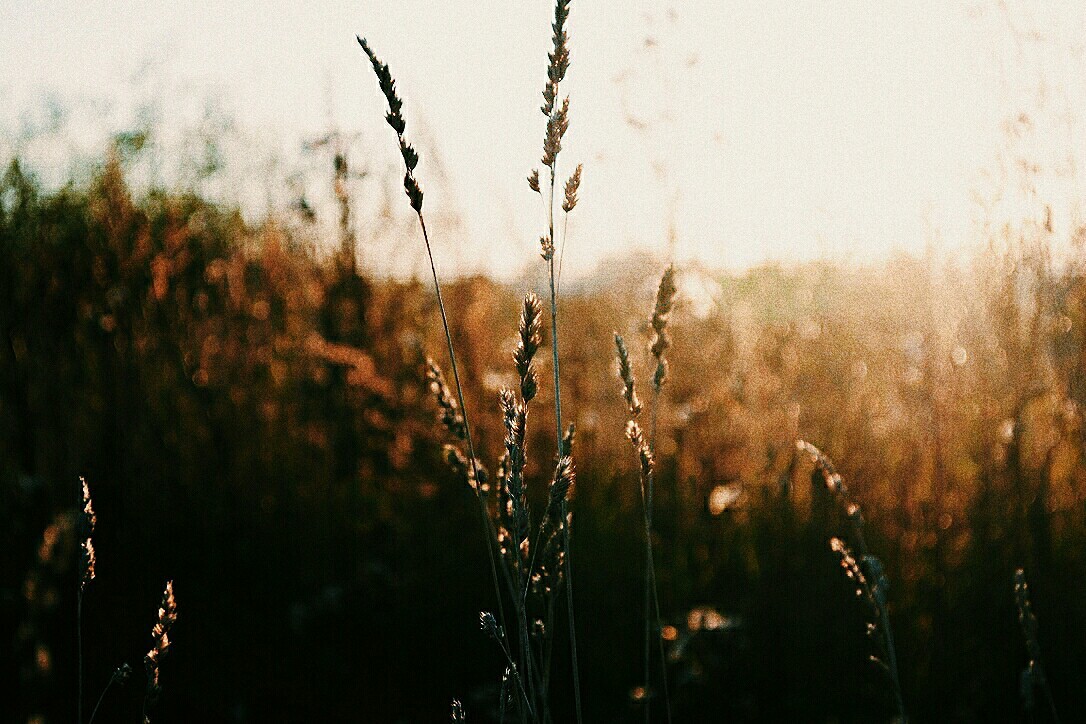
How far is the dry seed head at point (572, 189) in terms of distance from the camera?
972mm

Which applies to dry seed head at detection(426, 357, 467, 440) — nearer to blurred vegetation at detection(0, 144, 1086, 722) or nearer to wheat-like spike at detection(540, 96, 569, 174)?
wheat-like spike at detection(540, 96, 569, 174)

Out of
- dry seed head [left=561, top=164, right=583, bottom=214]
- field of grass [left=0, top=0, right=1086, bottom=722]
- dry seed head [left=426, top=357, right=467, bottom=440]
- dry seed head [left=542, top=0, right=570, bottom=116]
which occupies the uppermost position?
dry seed head [left=542, top=0, right=570, bottom=116]

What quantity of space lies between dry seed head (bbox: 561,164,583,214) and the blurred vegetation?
1.21 metres

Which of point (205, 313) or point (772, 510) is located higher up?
point (205, 313)

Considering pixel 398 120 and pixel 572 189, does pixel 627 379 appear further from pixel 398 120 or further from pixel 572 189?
pixel 398 120

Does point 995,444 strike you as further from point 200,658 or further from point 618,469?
point 200,658

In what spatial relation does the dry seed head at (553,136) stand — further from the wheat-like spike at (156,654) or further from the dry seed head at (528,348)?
the wheat-like spike at (156,654)

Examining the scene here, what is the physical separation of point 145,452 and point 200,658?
925mm

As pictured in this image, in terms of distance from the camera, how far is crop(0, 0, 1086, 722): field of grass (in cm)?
199

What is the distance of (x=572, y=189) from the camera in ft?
3.22

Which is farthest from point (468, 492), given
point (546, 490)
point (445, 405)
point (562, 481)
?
point (562, 481)

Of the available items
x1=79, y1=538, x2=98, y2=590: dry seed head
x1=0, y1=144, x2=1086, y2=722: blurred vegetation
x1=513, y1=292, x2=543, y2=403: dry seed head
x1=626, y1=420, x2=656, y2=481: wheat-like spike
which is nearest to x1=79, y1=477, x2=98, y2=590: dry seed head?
x1=79, y1=538, x2=98, y2=590: dry seed head

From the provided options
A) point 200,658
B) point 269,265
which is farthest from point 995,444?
point 269,265

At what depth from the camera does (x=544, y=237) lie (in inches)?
37.6
